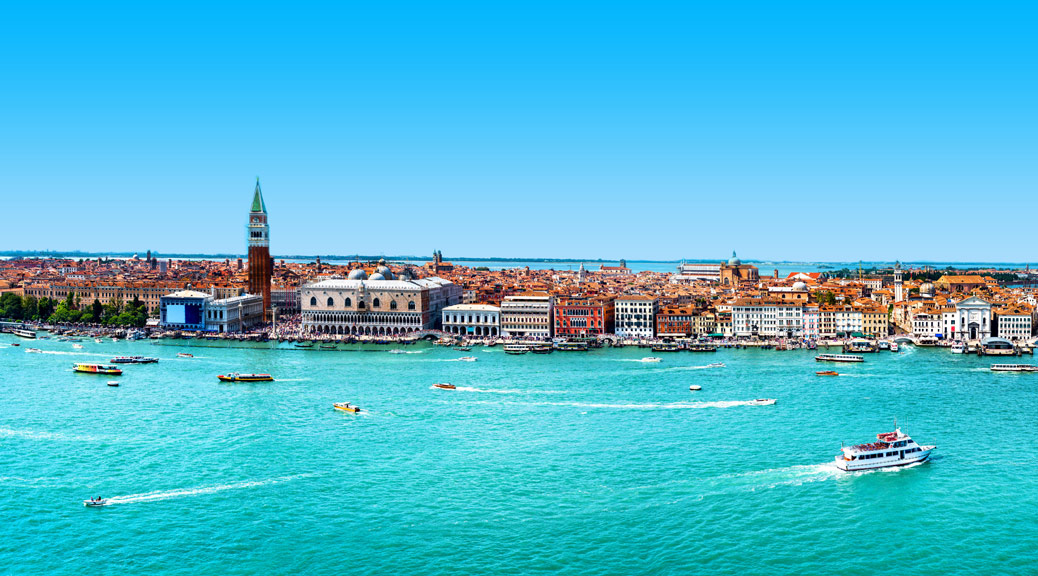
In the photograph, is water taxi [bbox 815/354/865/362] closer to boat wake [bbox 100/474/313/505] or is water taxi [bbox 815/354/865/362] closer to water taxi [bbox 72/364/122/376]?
boat wake [bbox 100/474/313/505]

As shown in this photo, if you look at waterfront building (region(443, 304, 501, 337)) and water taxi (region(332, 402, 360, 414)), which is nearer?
water taxi (region(332, 402, 360, 414))

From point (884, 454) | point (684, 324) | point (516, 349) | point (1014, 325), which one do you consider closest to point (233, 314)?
point (516, 349)

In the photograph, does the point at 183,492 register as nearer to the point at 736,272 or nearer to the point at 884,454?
the point at 884,454

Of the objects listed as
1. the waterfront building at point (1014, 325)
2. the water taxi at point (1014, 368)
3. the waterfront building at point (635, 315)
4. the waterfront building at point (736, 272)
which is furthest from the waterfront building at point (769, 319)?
the waterfront building at point (736, 272)

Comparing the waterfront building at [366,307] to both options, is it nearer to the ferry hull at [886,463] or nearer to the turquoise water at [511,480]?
the turquoise water at [511,480]

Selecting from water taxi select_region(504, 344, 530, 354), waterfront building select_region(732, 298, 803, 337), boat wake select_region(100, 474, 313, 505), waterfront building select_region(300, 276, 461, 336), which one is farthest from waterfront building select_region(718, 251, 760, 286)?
boat wake select_region(100, 474, 313, 505)

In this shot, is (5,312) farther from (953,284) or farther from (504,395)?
(953,284)
